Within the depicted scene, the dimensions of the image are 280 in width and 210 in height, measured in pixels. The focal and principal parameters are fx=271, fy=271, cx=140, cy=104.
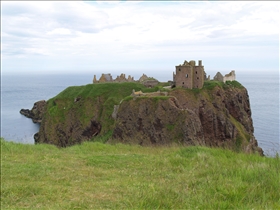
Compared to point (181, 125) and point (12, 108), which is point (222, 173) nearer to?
point (181, 125)

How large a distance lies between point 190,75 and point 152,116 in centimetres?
1432

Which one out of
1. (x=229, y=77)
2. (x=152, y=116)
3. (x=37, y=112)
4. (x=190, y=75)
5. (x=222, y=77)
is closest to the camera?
(x=152, y=116)

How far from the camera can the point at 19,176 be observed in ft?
27.6

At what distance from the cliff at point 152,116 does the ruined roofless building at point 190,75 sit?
5.34 ft

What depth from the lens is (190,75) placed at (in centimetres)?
5672

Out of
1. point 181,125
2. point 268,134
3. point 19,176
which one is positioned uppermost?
point 19,176

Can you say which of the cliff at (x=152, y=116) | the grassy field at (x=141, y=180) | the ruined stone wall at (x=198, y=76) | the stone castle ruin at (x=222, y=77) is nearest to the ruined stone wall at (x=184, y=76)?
the ruined stone wall at (x=198, y=76)

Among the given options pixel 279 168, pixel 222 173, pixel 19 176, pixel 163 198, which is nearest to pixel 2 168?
pixel 19 176

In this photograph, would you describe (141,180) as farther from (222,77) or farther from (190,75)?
(222,77)

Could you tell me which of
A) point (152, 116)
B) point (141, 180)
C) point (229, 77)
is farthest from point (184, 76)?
point (141, 180)

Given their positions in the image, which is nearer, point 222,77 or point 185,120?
point 185,120

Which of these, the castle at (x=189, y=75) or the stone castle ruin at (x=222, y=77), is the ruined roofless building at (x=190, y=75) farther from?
the stone castle ruin at (x=222, y=77)

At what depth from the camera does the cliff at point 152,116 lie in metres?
47.4

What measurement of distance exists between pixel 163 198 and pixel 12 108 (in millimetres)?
139857
